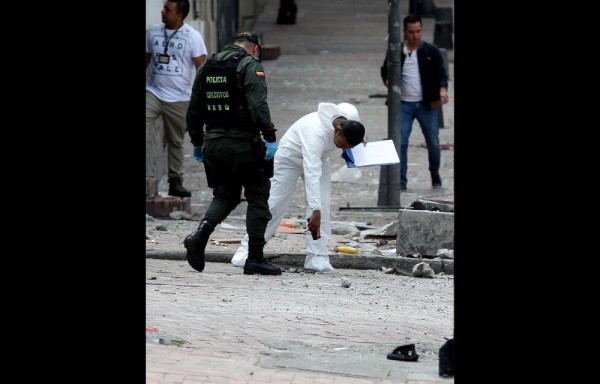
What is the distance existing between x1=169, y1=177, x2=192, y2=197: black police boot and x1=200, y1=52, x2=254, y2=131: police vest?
11.7 ft

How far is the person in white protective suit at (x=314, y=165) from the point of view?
31.5 feet

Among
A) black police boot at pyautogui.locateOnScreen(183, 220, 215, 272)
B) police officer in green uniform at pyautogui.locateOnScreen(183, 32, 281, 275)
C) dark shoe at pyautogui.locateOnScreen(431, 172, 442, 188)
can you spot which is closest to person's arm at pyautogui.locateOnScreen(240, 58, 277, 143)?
police officer in green uniform at pyautogui.locateOnScreen(183, 32, 281, 275)

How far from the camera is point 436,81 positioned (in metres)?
13.7

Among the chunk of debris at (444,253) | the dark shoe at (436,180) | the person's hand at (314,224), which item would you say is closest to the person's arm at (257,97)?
the person's hand at (314,224)

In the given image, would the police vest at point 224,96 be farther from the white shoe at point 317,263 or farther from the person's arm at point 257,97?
the white shoe at point 317,263

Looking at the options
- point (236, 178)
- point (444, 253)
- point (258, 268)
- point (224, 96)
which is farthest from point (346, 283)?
point (224, 96)

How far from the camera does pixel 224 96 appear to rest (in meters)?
9.44

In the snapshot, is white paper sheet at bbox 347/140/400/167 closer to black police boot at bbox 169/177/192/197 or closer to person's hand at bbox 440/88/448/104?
black police boot at bbox 169/177/192/197

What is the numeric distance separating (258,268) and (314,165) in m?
0.87

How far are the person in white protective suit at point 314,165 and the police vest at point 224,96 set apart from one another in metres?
0.49

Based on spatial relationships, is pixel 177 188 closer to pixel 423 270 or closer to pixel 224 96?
pixel 423 270
